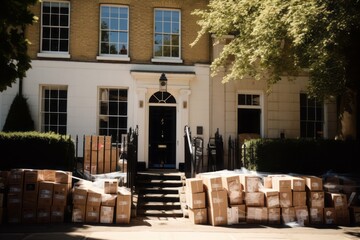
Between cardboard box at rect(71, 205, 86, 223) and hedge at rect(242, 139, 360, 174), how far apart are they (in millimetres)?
5361

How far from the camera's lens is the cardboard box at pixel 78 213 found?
905 cm

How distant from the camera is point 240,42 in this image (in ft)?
40.2

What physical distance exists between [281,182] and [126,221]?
3963mm

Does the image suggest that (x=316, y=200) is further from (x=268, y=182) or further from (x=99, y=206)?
(x=99, y=206)

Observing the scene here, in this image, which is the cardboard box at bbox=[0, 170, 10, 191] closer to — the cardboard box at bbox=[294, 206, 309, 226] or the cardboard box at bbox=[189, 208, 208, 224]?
the cardboard box at bbox=[189, 208, 208, 224]

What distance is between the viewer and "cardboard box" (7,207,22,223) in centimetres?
880

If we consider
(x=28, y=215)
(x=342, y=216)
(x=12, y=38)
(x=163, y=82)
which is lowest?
(x=342, y=216)

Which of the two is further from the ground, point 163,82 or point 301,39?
point 301,39

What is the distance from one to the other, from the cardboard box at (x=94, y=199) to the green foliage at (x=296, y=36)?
571 cm

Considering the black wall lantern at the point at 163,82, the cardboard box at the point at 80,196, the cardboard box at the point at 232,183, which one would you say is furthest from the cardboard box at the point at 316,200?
the black wall lantern at the point at 163,82

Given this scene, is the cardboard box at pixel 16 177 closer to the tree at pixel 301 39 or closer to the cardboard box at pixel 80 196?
the cardboard box at pixel 80 196

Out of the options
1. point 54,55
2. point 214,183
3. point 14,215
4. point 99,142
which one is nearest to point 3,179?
point 14,215

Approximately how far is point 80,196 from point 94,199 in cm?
34

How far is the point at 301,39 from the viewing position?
9.44 m
